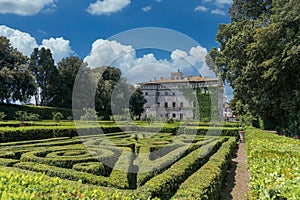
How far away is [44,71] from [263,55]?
3095 centimetres

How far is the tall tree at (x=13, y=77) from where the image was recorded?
25641mm

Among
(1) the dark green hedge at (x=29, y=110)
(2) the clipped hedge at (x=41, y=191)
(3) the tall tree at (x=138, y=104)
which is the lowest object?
(2) the clipped hedge at (x=41, y=191)

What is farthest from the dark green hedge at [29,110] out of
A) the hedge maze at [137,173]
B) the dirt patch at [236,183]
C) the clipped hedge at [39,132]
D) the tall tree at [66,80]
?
the dirt patch at [236,183]

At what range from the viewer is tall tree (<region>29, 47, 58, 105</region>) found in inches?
1400

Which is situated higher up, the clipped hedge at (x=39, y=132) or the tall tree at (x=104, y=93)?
the tall tree at (x=104, y=93)

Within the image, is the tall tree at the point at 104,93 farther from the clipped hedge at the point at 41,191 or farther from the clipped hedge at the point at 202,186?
the clipped hedge at the point at 41,191

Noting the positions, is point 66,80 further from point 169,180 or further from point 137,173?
point 169,180

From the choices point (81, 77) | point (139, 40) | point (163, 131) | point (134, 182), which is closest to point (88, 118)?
point (163, 131)

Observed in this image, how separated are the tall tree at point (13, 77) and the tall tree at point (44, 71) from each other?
6.38m

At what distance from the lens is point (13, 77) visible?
26.1m

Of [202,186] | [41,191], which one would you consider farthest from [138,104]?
[41,191]

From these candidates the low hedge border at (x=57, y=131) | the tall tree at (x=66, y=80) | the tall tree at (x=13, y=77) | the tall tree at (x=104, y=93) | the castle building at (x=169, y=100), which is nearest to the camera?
the low hedge border at (x=57, y=131)

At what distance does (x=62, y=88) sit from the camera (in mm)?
35125

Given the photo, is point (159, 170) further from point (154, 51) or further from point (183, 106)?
point (183, 106)
